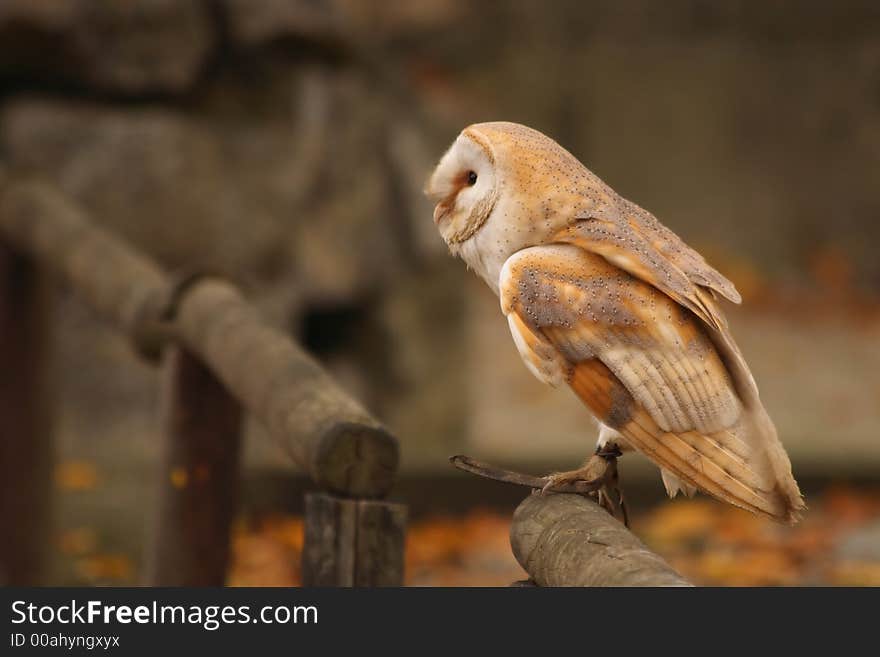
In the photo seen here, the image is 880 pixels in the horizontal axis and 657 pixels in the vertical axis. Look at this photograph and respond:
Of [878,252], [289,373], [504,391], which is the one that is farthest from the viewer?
[878,252]

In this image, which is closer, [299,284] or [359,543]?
[359,543]

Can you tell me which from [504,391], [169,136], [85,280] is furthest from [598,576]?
[504,391]

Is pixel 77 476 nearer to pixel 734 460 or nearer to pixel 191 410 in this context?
pixel 191 410

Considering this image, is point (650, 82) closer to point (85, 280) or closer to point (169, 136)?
point (169, 136)

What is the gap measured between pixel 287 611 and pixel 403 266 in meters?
3.66

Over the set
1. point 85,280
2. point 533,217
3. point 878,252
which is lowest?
point 533,217

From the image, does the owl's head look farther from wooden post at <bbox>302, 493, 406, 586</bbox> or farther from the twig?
wooden post at <bbox>302, 493, 406, 586</bbox>

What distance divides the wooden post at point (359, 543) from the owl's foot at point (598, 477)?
0.46m

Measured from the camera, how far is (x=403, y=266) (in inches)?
195

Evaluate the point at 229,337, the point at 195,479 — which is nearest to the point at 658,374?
the point at 229,337

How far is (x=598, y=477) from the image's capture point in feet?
4.62

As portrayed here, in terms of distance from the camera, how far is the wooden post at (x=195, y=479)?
103 inches

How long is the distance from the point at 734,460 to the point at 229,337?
1.20m

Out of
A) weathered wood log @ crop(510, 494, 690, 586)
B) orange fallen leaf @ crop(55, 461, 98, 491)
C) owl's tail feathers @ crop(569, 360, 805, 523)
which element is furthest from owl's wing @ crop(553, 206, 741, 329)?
orange fallen leaf @ crop(55, 461, 98, 491)
